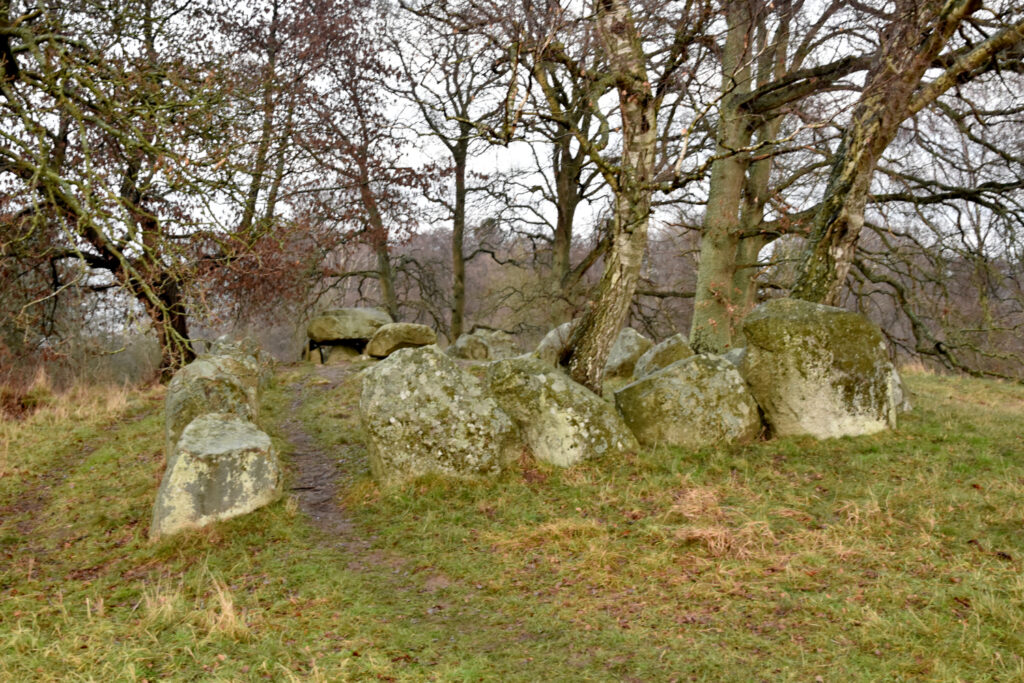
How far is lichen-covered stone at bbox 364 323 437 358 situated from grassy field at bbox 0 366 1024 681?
34.6 feet

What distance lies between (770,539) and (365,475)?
4.81 meters

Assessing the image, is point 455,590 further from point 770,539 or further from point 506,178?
point 506,178

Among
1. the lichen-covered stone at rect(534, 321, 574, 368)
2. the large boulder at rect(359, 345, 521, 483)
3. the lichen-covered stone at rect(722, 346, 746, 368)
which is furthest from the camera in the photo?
the lichen-covered stone at rect(534, 321, 574, 368)

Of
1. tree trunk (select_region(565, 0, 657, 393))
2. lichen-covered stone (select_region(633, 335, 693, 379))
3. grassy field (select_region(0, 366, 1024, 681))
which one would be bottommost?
grassy field (select_region(0, 366, 1024, 681))

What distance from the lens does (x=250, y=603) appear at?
210 inches

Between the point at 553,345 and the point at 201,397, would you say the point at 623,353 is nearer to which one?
the point at 553,345

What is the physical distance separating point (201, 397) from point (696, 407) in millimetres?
6462

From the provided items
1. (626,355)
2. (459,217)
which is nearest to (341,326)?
(459,217)

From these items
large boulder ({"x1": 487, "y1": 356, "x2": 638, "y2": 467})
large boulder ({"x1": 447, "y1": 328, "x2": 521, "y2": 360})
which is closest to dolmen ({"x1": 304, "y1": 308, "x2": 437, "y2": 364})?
large boulder ({"x1": 447, "y1": 328, "x2": 521, "y2": 360})

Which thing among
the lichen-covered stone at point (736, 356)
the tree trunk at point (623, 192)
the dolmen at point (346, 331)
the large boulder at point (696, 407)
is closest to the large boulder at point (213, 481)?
the tree trunk at point (623, 192)

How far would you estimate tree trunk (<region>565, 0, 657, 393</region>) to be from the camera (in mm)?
8734

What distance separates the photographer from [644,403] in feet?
28.4

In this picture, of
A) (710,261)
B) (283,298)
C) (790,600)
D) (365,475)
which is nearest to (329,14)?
(283,298)

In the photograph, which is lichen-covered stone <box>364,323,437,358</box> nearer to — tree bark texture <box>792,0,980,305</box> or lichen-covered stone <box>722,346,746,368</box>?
lichen-covered stone <box>722,346,746,368</box>
